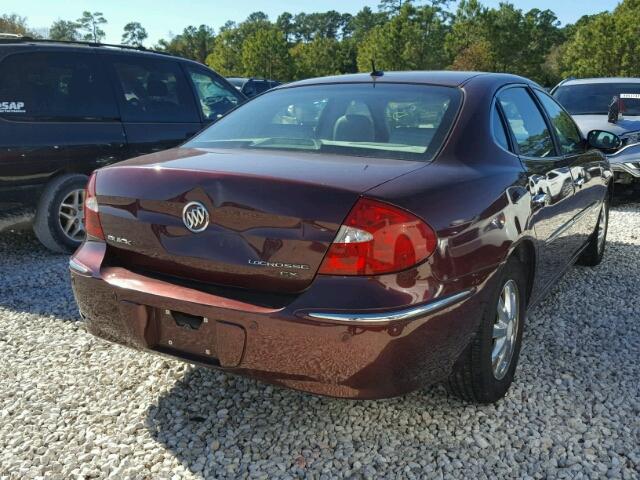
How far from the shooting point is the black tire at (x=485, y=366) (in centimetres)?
259

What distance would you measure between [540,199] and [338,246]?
1.48m

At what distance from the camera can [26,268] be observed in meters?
5.08

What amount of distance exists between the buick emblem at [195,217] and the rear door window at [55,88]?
332 cm

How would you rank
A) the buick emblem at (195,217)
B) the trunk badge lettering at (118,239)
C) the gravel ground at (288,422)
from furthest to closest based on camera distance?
the trunk badge lettering at (118,239) → the gravel ground at (288,422) → the buick emblem at (195,217)

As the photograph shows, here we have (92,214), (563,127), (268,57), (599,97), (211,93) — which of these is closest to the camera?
(92,214)

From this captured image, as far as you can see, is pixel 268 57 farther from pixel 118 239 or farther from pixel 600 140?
pixel 118 239

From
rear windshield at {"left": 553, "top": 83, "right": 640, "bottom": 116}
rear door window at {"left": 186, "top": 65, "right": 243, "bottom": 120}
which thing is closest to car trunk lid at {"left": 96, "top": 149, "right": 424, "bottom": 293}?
rear door window at {"left": 186, "top": 65, "right": 243, "bottom": 120}

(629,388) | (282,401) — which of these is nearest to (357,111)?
(282,401)

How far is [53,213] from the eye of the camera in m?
5.31

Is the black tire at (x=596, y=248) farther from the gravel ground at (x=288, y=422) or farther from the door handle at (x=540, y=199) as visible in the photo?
the door handle at (x=540, y=199)

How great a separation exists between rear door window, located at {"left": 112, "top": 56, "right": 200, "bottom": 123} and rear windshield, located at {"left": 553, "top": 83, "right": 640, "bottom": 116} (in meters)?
5.68

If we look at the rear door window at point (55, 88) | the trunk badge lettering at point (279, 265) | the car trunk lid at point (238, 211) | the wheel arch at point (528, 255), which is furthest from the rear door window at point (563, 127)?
the rear door window at point (55, 88)

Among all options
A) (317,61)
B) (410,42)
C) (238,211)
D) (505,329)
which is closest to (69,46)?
(238,211)

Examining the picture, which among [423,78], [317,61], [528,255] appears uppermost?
[423,78]
